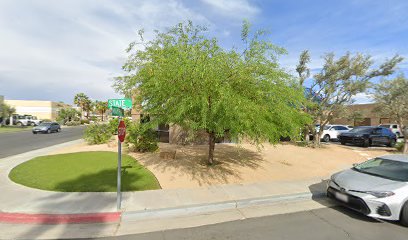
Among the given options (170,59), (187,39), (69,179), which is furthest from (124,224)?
(187,39)

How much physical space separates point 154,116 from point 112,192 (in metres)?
2.57

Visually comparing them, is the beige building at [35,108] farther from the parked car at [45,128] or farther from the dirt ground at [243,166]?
the dirt ground at [243,166]

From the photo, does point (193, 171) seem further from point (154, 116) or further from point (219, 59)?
point (219, 59)

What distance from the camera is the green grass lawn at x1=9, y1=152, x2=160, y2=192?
7.03 m

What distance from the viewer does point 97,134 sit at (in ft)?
51.9

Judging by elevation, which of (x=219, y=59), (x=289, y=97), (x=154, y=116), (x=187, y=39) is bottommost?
(x=154, y=116)

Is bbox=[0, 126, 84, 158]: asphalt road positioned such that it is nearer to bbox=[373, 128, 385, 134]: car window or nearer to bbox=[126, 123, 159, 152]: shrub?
bbox=[126, 123, 159, 152]: shrub

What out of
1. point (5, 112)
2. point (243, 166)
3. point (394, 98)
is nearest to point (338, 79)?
point (394, 98)

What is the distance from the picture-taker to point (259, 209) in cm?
598

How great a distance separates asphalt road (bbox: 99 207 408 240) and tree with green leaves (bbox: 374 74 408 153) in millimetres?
11583

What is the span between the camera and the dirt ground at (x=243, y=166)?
8148 mm

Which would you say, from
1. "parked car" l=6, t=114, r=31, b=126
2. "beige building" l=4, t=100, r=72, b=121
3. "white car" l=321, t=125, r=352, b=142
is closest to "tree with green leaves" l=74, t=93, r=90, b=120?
"beige building" l=4, t=100, r=72, b=121

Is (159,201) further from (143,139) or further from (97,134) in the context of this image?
(97,134)

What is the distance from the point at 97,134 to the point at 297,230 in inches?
561
